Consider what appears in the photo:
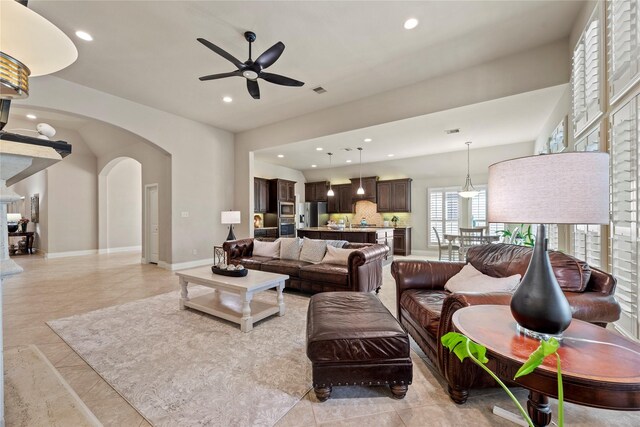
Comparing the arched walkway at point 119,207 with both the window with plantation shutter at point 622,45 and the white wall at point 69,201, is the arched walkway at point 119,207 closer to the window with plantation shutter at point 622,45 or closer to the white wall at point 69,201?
the white wall at point 69,201

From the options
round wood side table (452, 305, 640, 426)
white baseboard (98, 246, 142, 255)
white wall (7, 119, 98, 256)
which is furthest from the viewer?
white baseboard (98, 246, 142, 255)

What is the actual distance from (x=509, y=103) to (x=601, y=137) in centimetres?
220

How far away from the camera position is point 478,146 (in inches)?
272

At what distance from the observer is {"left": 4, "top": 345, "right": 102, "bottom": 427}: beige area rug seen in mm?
1323

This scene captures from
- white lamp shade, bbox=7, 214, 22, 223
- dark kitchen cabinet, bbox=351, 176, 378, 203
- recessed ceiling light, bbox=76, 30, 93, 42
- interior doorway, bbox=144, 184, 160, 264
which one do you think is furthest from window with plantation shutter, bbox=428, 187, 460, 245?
white lamp shade, bbox=7, 214, 22, 223

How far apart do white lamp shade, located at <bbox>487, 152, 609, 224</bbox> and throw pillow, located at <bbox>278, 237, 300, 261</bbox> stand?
3.64 m

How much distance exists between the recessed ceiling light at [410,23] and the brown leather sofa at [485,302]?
2607 mm

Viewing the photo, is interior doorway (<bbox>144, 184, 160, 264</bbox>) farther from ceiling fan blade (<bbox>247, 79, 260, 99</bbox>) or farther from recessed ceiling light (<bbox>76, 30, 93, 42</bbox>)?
ceiling fan blade (<bbox>247, 79, 260, 99</bbox>)

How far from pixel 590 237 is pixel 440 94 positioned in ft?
9.06

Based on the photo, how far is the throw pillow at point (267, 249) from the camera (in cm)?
470

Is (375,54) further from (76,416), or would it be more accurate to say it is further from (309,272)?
(76,416)

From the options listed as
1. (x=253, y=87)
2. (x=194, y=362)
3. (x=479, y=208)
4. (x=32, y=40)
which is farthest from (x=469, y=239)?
(x=32, y=40)

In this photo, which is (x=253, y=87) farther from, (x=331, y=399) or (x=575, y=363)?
(x=575, y=363)

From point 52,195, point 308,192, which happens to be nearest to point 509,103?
point 308,192
